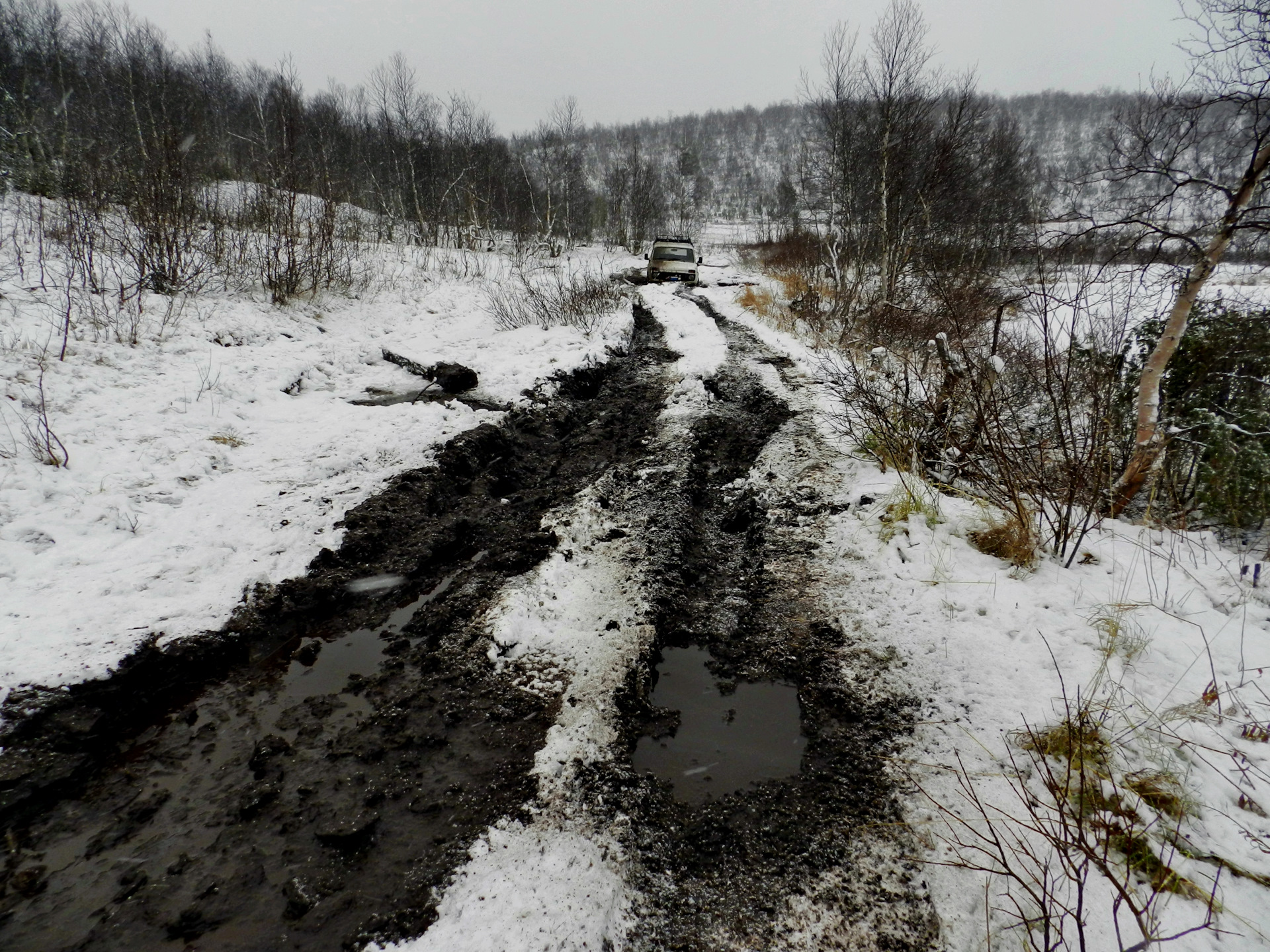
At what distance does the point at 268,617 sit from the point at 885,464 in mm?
4609

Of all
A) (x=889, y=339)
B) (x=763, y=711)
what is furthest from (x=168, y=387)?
(x=889, y=339)

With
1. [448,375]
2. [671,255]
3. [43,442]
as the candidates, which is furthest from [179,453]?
[671,255]

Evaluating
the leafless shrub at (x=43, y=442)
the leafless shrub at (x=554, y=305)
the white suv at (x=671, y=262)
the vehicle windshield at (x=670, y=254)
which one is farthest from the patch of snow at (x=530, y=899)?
the vehicle windshield at (x=670, y=254)

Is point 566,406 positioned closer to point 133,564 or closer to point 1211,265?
point 133,564

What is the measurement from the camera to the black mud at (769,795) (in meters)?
1.74

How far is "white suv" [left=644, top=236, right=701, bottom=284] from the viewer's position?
59.3 feet

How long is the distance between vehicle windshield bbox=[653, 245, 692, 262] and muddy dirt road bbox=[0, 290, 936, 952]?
1621 cm

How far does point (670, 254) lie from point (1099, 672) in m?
18.2

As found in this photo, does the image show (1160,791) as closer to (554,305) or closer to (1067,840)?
(1067,840)

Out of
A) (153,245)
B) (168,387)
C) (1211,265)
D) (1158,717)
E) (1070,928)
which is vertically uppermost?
(153,245)

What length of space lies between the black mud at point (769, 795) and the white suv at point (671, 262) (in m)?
15.8

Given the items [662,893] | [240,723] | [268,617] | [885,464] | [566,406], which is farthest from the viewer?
[566,406]

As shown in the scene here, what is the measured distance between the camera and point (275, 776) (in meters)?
2.21

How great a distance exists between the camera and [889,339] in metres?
9.13
